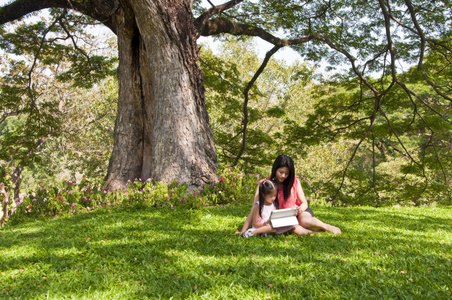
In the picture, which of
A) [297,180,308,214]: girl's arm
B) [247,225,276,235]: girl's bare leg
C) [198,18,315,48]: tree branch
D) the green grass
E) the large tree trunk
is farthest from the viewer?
[198,18,315,48]: tree branch

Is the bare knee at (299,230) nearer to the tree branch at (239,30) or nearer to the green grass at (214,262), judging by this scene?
the green grass at (214,262)

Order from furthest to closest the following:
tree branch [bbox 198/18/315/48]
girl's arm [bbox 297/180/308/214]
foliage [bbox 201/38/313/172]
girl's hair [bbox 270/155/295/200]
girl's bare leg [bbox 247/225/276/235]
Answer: foliage [bbox 201/38/313/172], tree branch [bbox 198/18/315/48], girl's arm [bbox 297/180/308/214], girl's hair [bbox 270/155/295/200], girl's bare leg [bbox 247/225/276/235]

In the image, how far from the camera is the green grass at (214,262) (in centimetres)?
247

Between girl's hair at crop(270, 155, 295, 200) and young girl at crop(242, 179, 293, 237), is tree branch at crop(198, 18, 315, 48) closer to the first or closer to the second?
girl's hair at crop(270, 155, 295, 200)

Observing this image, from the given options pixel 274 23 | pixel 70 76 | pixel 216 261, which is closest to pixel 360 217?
pixel 216 261

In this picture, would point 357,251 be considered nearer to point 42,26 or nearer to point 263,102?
point 42,26

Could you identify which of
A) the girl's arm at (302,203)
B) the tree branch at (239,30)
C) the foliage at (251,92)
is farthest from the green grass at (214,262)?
the foliage at (251,92)

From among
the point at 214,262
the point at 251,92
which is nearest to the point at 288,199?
the point at 214,262

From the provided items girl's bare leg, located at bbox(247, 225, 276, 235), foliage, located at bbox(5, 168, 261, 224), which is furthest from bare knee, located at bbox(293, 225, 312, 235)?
foliage, located at bbox(5, 168, 261, 224)

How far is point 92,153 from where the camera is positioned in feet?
62.8

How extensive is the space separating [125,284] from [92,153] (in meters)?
18.0

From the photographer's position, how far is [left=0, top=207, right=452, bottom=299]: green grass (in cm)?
247

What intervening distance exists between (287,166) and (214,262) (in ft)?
5.31

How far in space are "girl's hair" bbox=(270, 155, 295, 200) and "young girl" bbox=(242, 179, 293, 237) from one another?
15 cm
